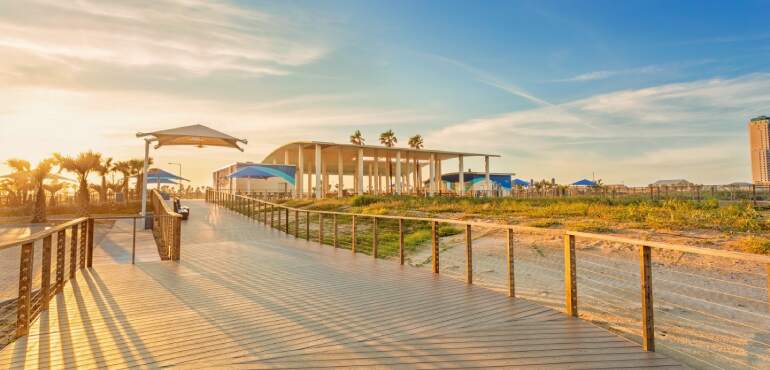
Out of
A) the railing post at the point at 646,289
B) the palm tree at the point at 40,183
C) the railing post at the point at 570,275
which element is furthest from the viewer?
the palm tree at the point at 40,183

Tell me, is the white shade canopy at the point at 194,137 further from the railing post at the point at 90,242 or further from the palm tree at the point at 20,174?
the palm tree at the point at 20,174

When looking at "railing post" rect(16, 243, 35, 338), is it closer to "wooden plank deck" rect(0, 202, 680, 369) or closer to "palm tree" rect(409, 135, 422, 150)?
"wooden plank deck" rect(0, 202, 680, 369)

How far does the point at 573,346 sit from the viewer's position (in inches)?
123

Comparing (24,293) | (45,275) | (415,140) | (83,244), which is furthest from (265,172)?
(24,293)

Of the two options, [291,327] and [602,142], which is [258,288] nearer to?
[291,327]

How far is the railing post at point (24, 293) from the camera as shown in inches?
136

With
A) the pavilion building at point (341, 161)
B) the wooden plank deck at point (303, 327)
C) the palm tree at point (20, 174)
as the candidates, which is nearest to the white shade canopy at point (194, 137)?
the wooden plank deck at point (303, 327)

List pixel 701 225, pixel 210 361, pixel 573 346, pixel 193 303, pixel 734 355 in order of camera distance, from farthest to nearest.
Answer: pixel 701 225 < pixel 193 303 < pixel 734 355 < pixel 573 346 < pixel 210 361

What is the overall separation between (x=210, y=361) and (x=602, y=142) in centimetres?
3516

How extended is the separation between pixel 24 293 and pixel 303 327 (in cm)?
260

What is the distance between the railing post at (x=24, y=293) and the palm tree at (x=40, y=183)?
23.4 m

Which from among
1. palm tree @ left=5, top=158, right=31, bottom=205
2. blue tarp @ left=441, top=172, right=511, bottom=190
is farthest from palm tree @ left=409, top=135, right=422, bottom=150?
palm tree @ left=5, top=158, right=31, bottom=205

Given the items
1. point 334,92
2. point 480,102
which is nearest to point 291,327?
point 334,92

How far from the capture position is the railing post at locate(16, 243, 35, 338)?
3442 millimetres
